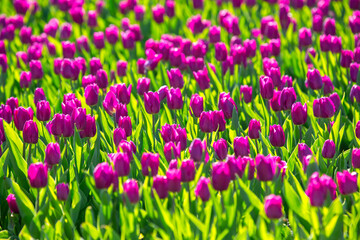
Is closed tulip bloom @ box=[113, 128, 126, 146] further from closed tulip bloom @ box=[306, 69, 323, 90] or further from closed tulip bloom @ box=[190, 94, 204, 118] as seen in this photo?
closed tulip bloom @ box=[306, 69, 323, 90]

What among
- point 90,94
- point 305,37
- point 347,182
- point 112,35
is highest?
point 90,94

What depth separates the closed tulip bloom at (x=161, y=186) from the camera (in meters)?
2.46

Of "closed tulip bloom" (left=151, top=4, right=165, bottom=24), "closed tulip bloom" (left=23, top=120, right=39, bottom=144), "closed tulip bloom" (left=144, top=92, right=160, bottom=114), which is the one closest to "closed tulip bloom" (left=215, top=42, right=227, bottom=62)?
"closed tulip bloom" (left=144, top=92, right=160, bottom=114)

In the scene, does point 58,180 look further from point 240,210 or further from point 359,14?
point 359,14

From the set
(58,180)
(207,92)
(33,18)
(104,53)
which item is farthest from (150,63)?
(33,18)

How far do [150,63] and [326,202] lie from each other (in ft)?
6.96

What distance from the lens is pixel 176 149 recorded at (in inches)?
108

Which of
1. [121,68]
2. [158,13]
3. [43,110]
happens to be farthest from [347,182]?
[158,13]

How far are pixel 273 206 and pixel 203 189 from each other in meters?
0.32

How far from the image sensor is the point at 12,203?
2771 millimetres

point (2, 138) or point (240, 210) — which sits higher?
point (2, 138)

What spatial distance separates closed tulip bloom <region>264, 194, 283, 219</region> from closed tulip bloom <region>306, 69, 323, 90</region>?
158 cm

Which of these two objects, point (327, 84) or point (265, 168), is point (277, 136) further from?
point (327, 84)

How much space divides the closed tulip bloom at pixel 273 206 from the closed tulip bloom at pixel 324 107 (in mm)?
1034
